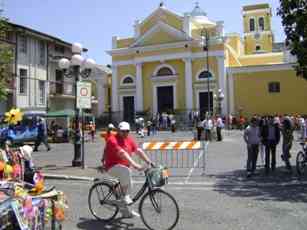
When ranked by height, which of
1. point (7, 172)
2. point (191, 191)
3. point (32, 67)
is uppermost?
point (32, 67)

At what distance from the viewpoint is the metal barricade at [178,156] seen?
48.5 ft

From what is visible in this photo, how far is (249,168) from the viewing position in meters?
13.7

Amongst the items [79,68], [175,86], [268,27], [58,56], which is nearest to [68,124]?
[58,56]

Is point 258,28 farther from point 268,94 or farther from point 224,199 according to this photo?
point 224,199

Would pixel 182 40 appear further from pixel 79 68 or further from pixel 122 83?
pixel 79 68

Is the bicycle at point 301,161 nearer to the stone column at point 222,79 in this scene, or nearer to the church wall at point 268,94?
the stone column at point 222,79

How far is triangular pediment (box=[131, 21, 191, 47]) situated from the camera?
51125 mm

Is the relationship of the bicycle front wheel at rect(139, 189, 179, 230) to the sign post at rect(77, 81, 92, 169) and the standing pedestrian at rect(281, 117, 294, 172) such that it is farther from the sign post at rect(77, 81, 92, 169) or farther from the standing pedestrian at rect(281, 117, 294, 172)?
the sign post at rect(77, 81, 92, 169)

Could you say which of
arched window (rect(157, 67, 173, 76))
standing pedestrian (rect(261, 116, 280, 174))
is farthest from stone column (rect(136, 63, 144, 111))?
standing pedestrian (rect(261, 116, 280, 174))

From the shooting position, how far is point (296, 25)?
42.8 feet

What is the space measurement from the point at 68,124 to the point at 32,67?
9.43m

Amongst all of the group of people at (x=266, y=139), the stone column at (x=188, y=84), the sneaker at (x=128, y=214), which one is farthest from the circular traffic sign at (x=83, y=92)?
the stone column at (x=188, y=84)

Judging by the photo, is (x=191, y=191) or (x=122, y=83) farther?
(x=122, y=83)

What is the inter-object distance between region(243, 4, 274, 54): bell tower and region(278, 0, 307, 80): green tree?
6548 cm
